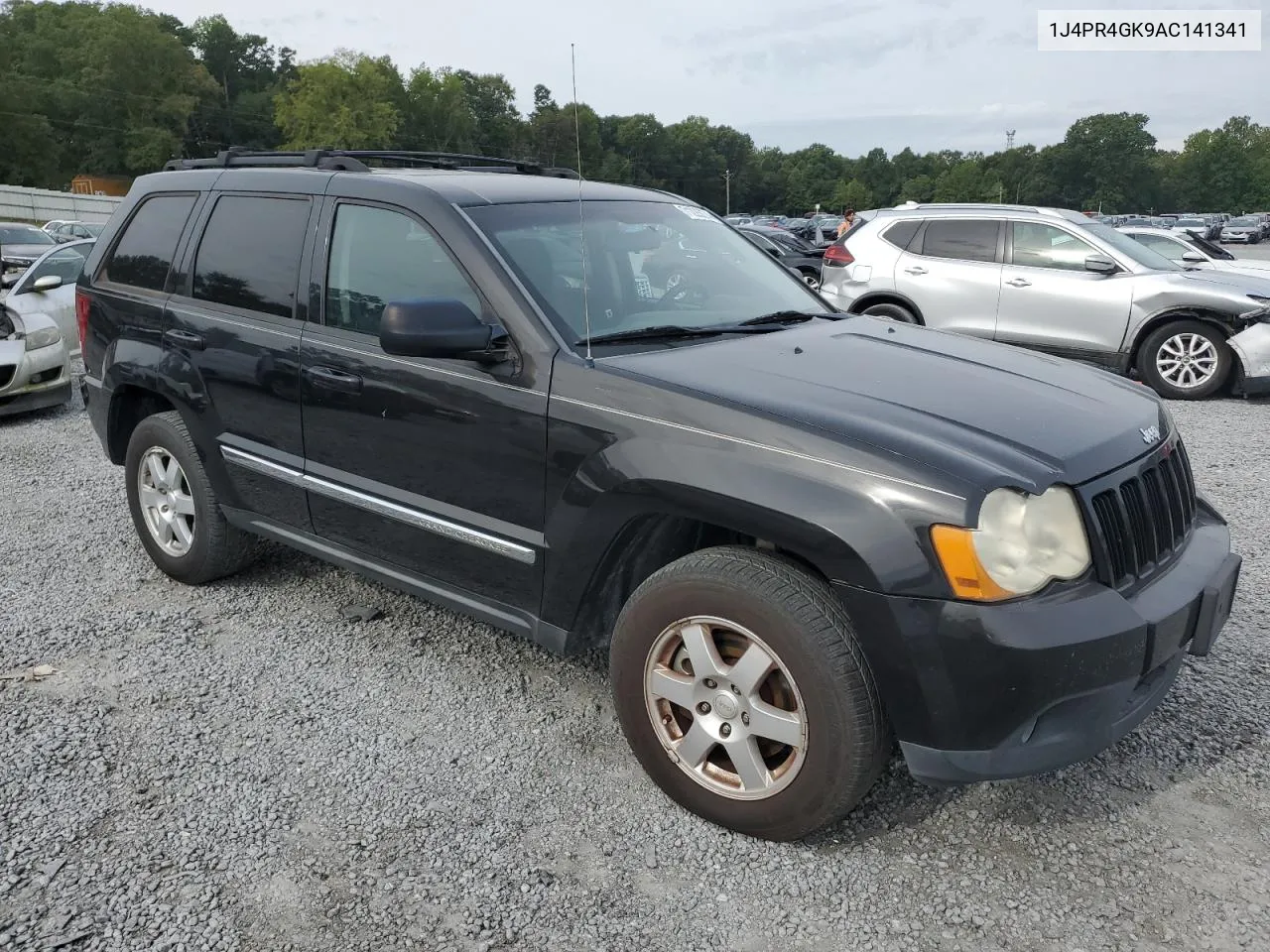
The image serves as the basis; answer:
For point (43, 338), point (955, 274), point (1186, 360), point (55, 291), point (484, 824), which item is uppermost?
point (955, 274)

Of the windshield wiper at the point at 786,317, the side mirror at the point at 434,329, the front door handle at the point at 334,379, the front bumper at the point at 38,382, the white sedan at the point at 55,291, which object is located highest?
the side mirror at the point at 434,329

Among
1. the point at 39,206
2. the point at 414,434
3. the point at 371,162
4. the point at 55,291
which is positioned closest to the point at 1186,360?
Result: the point at 371,162

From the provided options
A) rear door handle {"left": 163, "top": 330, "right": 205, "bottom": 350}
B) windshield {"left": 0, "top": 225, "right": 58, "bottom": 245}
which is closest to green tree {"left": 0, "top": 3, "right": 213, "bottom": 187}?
windshield {"left": 0, "top": 225, "right": 58, "bottom": 245}

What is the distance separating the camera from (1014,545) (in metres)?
2.42

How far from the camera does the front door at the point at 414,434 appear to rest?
312 cm

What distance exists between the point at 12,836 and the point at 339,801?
87 cm

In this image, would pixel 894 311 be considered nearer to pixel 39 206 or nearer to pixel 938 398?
pixel 938 398

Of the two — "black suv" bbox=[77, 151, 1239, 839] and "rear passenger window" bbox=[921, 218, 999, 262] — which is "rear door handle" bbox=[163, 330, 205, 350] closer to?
"black suv" bbox=[77, 151, 1239, 839]

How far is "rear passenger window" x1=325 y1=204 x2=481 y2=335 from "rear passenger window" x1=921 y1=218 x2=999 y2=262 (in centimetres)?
753

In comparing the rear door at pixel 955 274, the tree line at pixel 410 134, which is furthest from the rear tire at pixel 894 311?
the tree line at pixel 410 134

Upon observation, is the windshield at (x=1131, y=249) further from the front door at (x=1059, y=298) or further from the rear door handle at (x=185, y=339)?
the rear door handle at (x=185, y=339)

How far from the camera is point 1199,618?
273 centimetres

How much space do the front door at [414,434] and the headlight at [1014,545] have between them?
1249 mm

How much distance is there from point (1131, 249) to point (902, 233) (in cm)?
211
